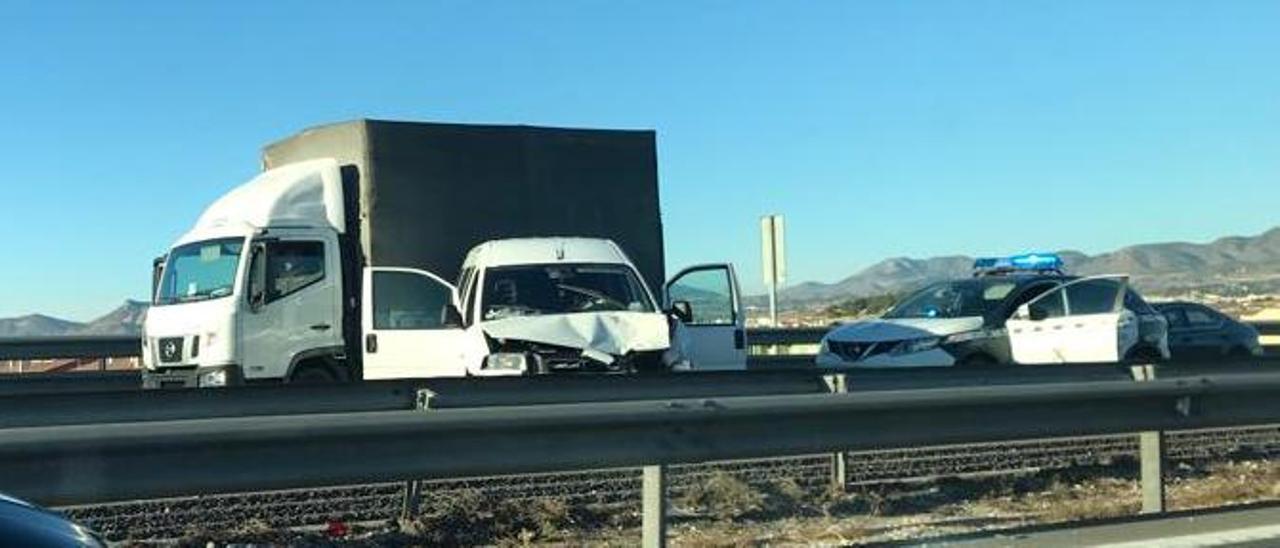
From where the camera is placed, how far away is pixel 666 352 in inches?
459

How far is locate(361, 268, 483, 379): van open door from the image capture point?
12539 mm

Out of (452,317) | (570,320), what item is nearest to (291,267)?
(452,317)

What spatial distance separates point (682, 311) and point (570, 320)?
4.72 ft

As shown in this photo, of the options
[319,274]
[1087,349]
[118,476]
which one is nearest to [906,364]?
[1087,349]

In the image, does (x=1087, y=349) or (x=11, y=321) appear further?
(x=11, y=321)

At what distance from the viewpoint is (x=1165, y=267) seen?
56531 mm

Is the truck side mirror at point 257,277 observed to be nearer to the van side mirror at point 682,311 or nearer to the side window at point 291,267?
the side window at point 291,267

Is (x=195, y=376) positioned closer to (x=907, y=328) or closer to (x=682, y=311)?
(x=682, y=311)

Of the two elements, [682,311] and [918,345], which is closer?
[682,311]

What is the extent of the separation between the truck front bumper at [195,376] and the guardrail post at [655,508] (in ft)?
26.0

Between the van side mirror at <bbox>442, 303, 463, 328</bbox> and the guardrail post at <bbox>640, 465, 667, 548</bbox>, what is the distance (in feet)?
19.4

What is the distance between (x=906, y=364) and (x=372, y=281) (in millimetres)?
5946

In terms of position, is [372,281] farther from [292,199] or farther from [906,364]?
[906,364]

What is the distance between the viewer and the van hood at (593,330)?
1147 cm
